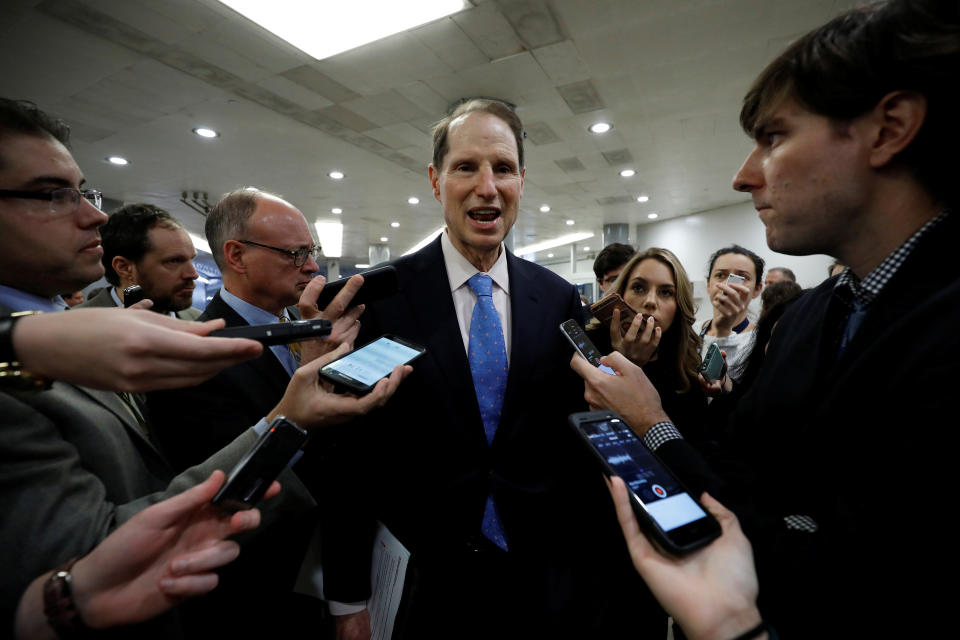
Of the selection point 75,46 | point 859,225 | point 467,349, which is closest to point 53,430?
point 467,349

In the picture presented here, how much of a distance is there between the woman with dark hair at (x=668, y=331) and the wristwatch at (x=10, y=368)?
191 centimetres

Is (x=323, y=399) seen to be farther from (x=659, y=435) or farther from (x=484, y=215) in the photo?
(x=659, y=435)

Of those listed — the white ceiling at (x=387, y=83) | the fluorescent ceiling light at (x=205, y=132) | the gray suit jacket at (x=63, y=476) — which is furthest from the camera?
the fluorescent ceiling light at (x=205, y=132)

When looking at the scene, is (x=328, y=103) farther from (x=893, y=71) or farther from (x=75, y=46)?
(x=893, y=71)

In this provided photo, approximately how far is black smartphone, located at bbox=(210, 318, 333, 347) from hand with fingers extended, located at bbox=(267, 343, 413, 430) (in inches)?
8.4

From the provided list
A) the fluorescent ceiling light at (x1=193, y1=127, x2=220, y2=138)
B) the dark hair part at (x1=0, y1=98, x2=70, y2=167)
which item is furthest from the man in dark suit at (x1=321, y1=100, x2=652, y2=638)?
the fluorescent ceiling light at (x1=193, y1=127, x2=220, y2=138)

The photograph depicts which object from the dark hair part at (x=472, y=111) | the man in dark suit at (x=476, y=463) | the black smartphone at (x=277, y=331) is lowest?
the man in dark suit at (x=476, y=463)

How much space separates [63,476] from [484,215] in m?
1.34

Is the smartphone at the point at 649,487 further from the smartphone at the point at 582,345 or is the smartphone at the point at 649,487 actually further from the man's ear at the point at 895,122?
the man's ear at the point at 895,122

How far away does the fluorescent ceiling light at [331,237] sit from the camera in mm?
12337

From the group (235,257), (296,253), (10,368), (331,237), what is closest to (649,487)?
(10,368)


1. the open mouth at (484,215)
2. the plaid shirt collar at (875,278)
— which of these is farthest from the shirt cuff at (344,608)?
the plaid shirt collar at (875,278)

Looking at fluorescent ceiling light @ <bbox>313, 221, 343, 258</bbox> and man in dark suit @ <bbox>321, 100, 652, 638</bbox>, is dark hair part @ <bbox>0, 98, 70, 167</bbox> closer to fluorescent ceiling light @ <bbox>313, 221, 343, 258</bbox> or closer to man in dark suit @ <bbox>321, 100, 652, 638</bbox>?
man in dark suit @ <bbox>321, 100, 652, 638</bbox>

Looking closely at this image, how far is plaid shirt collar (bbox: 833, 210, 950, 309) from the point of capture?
2.98 ft
